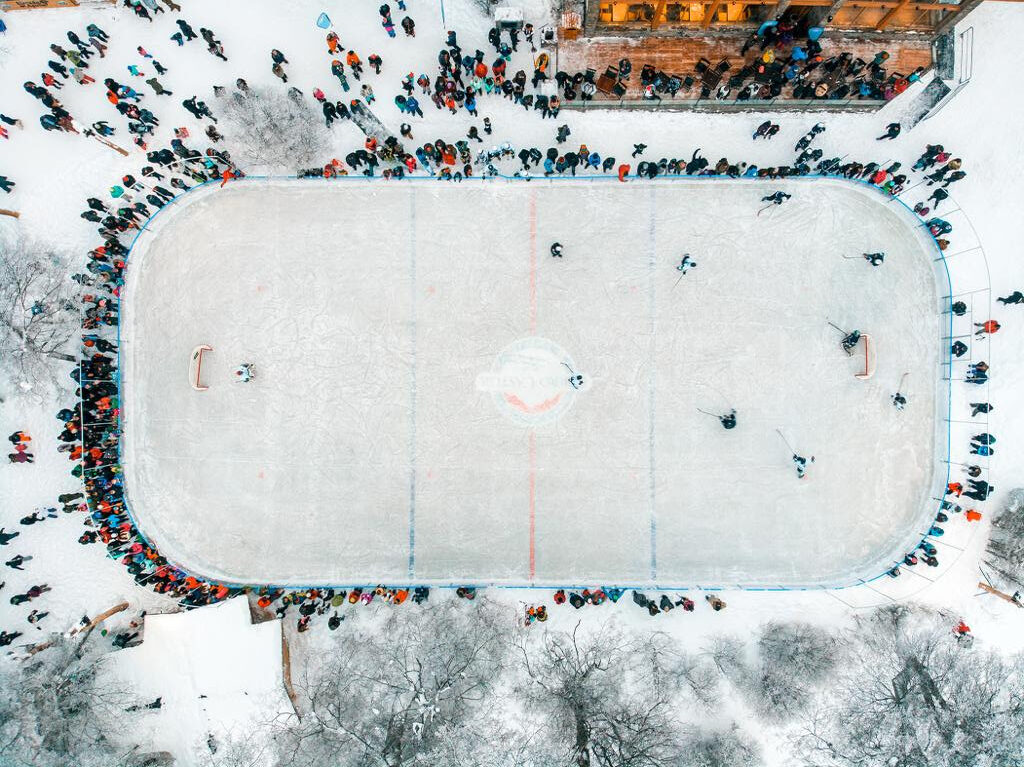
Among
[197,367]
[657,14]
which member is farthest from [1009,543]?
[197,367]

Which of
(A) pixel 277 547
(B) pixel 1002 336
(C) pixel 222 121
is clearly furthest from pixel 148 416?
(B) pixel 1002 336

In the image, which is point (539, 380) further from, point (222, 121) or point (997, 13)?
point (997, 13)

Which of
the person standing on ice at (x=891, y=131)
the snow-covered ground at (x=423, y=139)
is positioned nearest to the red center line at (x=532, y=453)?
the snow-covered ground at (x=423, y=139)

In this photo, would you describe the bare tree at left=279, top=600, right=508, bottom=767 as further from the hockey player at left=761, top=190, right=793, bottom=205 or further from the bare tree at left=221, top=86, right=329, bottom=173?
the hockey player at left=761, top=190, right=793, bottom=205

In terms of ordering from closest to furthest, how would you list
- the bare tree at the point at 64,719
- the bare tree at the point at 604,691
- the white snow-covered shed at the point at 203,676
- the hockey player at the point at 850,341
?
the white snow-covered shed at the point at 203,676
the bare tree at the point at 64,719
the hockey player at the point at 850,341
the bare tree at the point at 604,691

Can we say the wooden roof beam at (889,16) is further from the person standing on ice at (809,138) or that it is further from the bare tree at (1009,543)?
the bare tree at (1009,543)

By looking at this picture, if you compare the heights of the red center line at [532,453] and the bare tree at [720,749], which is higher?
the red center line at [532,453]

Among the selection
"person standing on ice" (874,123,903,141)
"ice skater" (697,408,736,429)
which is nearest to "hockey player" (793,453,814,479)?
"ice skater" (697,408,736,429)
